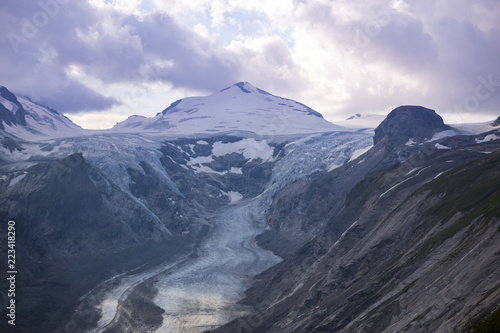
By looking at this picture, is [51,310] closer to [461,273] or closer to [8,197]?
[8,197]

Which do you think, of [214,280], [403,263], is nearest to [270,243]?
[214,280]

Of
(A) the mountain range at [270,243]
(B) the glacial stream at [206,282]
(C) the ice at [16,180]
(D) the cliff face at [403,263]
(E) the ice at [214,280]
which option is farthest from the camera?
(C) the ice at [16,180]

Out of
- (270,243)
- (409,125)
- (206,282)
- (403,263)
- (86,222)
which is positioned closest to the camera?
(403,263)

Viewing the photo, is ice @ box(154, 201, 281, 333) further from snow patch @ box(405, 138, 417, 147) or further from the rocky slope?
snow patch @ box(405, 138, 417, 147)

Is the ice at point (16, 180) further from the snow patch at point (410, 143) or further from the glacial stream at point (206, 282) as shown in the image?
the snow patch at point (410, 143)

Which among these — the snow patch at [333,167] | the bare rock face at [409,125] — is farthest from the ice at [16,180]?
the bare rock face at [409,125]

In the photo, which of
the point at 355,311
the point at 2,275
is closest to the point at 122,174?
the point at 2,275

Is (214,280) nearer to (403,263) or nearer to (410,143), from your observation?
(403,263)
